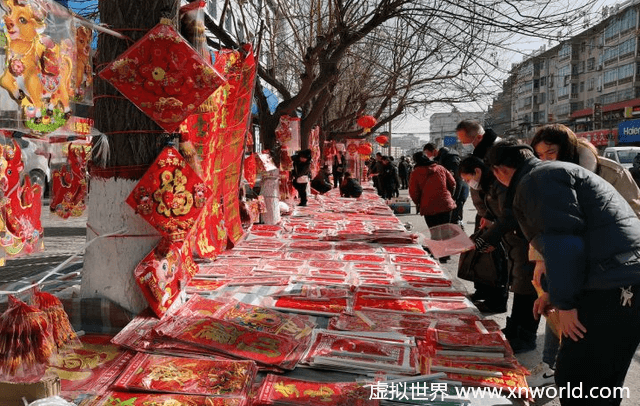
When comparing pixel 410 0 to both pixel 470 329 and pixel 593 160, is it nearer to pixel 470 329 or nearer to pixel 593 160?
pixel 593 160

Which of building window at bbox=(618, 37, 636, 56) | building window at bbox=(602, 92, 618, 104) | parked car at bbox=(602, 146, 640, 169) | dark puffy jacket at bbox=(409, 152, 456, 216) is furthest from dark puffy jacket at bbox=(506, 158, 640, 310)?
building window at bbox=(602, 92, 618, 104)

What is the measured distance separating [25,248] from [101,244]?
0.42 meters

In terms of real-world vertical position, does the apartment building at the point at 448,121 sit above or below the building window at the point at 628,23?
below

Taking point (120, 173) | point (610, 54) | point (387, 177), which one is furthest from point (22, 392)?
point (610, 54)

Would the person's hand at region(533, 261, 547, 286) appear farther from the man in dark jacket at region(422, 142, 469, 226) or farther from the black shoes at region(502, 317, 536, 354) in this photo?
the man in dark jacket at region(422, 142, 469, 226)

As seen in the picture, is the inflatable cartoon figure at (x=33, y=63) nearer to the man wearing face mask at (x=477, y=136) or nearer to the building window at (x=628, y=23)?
the man wearing face mask at (x=477, y=136)

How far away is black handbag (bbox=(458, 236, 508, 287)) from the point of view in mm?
4617

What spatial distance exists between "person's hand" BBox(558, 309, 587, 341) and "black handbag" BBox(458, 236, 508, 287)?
240cm

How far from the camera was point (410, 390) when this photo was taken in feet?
7.70

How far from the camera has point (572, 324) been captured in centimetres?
221

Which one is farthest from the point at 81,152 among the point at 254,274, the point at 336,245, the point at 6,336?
the point at 6,336

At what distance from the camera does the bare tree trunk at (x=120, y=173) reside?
126 inches

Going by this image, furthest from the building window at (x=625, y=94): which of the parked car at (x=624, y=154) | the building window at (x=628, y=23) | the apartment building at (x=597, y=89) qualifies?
the parked car at (x=624, y=154)

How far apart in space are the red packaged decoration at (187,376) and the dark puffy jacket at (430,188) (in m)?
4.89
